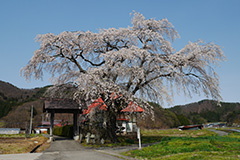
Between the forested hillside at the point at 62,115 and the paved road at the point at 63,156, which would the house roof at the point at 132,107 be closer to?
the paved road at the point at 63,156

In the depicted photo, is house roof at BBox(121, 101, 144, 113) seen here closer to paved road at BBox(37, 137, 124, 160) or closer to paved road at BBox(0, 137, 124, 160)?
paved road at BBox(37, 137, 124, 160)

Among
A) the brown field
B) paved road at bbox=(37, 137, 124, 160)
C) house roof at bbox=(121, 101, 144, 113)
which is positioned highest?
house roof at bbox=(121, 101, 144, 113)

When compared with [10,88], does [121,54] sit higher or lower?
lower

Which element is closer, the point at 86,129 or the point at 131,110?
the point at 131,110

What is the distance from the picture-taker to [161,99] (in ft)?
56.7

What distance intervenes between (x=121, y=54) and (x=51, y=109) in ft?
30.0

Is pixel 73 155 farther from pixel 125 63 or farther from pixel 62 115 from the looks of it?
pixel 62 115

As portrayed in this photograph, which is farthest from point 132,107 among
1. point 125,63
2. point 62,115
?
point 62,115

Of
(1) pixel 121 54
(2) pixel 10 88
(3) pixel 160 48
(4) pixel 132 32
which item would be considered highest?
(2) pixel 10 88

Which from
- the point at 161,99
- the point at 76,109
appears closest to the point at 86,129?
the point at 76,109

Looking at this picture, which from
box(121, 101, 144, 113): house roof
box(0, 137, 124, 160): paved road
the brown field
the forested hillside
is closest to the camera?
box(0, 137, 124, 160): paved road

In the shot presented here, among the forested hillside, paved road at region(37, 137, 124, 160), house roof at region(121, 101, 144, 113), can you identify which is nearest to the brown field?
paved road at region(37, 137, 124, 160)

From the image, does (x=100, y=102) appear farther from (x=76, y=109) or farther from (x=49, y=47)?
(x=49, y=47)

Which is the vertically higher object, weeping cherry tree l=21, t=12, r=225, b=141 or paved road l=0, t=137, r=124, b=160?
weeping cherry tree l=21, t=12, r=225, b=141
